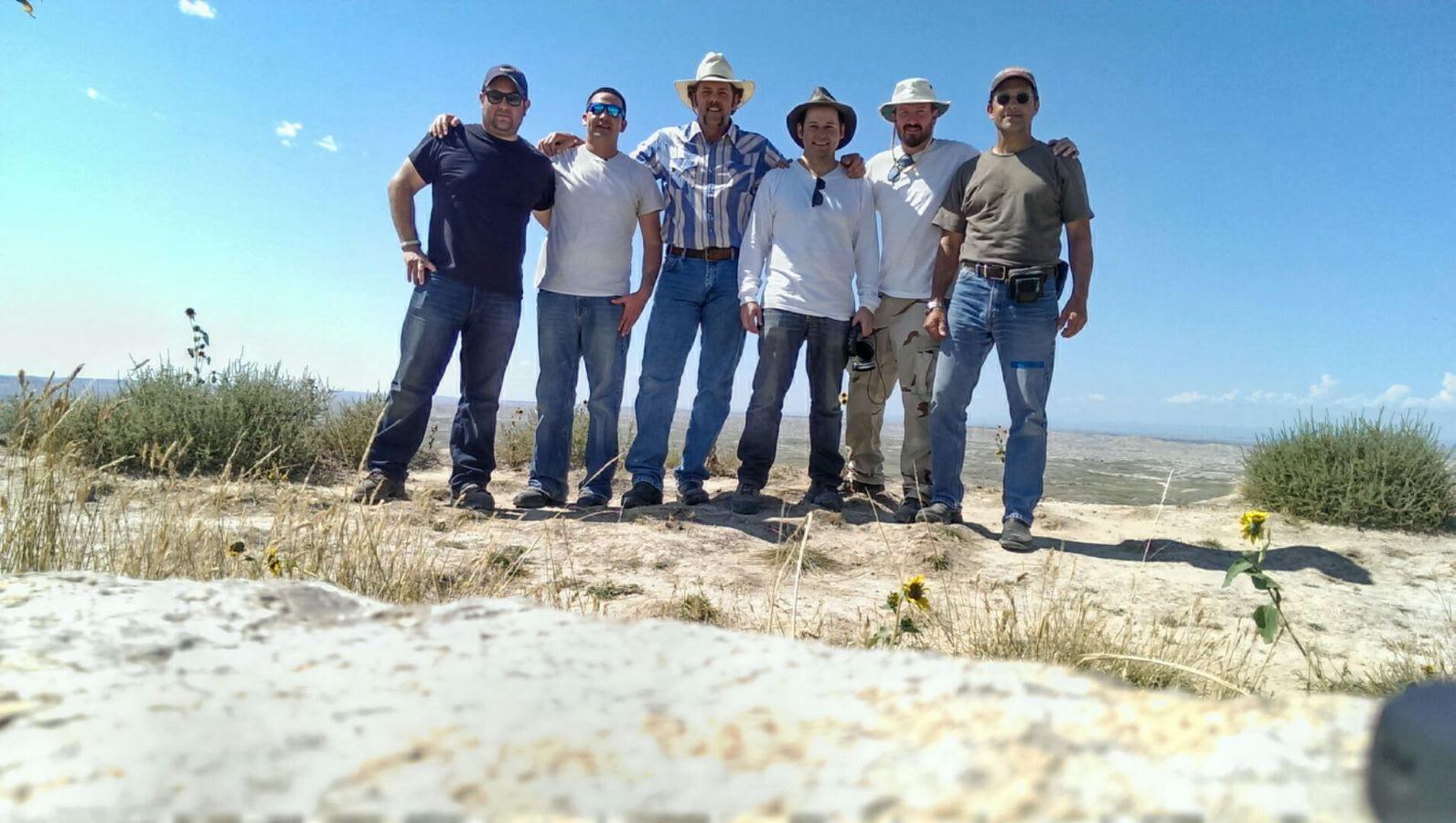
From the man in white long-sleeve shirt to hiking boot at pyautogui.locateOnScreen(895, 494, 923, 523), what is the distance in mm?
401

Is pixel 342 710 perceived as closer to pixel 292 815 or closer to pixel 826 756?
pixel 292 815

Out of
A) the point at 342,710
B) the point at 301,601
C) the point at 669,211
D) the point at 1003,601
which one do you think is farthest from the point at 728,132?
the point at 342,710

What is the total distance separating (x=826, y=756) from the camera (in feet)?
2.10

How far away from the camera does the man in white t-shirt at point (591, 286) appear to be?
4.67 metres

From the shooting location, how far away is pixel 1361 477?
5664mm

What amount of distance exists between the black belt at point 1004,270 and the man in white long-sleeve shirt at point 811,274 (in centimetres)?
73

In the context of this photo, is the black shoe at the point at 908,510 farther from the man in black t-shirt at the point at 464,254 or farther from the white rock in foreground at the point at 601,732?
the white rock in foreground at the point at 601,732

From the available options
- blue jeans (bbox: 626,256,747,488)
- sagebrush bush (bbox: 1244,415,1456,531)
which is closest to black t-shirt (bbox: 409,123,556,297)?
blue jeans (bbox: 626,256,747,488)

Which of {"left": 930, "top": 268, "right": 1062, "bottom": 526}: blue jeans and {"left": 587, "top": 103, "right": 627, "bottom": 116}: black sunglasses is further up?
{"left": 587, "top": 103, "right": 627, "bottom": 116}: black sunglasses

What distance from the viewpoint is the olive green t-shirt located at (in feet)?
13.9

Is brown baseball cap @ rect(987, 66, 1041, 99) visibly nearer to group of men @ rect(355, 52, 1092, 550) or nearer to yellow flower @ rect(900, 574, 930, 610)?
group of men @ rect(355, 52, 1092, 550)

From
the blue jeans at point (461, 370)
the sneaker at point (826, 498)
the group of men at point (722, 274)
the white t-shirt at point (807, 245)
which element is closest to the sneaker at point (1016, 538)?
the group of men at point (722, 274)

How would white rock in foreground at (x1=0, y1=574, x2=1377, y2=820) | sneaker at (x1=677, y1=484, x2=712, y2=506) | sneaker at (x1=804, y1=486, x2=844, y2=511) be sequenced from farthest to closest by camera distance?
sneaker at (x1=677, y1=484, x2=712, y2=506)
sneaker at (x1=804, y1=486, x2=844, y2=511)
white rock in foreground at (x1=0, y1=574, x2=1377, y2=820)

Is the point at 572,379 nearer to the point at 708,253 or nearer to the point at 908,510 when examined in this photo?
the point at 708,253
